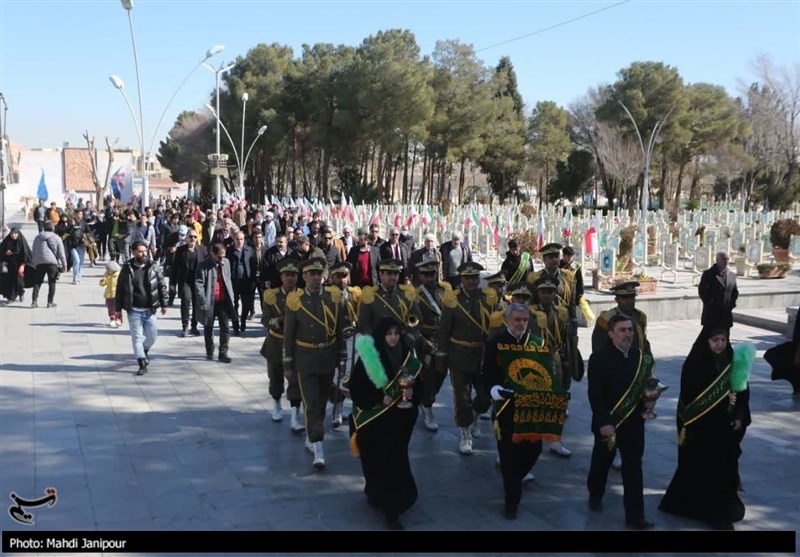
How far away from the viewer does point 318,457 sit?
21.5 ft

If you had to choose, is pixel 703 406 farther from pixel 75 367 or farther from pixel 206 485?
pixel 75 367

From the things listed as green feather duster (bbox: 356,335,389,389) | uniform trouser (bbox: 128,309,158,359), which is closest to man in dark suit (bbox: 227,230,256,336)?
uniform trouser (bbox: 128,309,158,359)

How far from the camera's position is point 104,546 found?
5086mm

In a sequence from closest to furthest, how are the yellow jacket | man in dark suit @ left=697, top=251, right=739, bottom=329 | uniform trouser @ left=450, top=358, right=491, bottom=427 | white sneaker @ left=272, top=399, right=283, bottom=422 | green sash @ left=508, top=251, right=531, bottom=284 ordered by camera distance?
uniform trouser @ left=450, top=358, right=491, bottom=427
white sneaker @ left=272, top=399, right=283, bottom=422
green sash @ left=508, top=251, right=531, bottom=284
man in dark suit @ left=697, top=251, right=739, bottom=329
the yellow jacket

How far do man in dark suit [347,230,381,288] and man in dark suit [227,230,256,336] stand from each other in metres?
1.51

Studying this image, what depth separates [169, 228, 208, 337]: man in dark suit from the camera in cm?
1195

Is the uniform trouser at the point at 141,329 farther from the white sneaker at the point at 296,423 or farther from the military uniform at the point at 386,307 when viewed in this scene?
the military uniform at the point at 386,307

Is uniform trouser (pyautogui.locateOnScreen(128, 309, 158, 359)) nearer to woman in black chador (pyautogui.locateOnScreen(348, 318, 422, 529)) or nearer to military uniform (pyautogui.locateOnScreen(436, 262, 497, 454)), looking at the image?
military uniform (pyautogui.locateOnScreen(436, 262, 497, 454))

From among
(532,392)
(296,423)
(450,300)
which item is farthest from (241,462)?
(532,392)

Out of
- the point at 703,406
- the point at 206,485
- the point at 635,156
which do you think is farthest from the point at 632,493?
the point at 635,156

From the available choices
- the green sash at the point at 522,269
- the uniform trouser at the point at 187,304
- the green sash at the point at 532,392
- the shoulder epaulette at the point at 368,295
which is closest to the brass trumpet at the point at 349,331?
the shoulder epaulette at the point at 368,295

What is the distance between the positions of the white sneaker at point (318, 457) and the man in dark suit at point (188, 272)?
224 inches

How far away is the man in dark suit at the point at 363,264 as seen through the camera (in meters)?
12.1

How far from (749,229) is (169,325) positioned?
18.2 m
